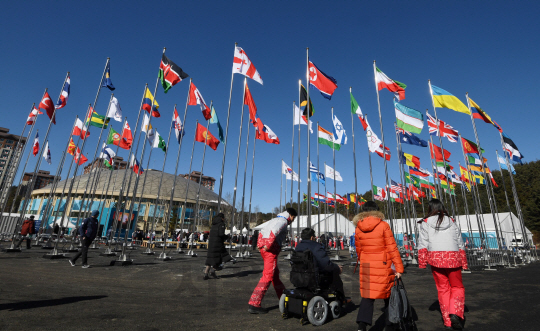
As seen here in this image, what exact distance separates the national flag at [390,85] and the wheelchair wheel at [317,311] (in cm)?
1254

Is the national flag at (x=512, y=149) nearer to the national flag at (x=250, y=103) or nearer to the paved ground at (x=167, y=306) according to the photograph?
the paved ground at (x=167, y=306)

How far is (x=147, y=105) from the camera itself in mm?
16734

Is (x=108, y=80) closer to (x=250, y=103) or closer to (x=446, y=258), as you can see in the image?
(x=250, y=103)

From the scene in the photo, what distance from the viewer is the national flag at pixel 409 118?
1412 cm

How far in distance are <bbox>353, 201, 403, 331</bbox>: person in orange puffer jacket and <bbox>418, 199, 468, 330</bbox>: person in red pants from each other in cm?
92

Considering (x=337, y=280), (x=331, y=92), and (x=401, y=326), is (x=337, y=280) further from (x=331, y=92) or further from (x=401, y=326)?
(x=331, y=92)

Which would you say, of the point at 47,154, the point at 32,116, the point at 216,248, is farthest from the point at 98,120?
the point at 216,248

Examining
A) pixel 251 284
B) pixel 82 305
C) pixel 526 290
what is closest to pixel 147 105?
pixel 251 284

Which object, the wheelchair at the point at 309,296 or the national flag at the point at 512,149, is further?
the national flag at the point at 512,149

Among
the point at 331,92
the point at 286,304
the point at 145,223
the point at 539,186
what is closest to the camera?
the point at 286,304

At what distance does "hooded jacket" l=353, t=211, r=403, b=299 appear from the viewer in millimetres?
3941

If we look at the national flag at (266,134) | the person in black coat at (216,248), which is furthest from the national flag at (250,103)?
the person in black coat at (216,248)

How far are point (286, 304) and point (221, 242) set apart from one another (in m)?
5.18

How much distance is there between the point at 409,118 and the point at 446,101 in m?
1.87
